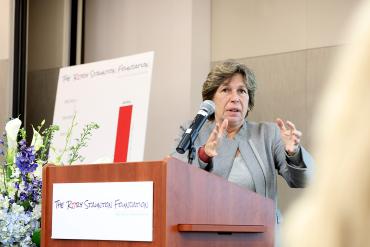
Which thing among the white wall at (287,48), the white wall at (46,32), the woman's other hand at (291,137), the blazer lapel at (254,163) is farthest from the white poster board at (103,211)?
the white wall at (46,32)

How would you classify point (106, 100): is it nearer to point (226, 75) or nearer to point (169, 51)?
point (169, 51)

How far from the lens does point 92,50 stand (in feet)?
19.3

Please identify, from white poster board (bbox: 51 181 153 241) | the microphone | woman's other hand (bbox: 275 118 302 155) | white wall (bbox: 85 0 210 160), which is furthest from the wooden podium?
white wall (bbox: 85 0 210 160)

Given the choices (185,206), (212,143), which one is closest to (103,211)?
(185,206)

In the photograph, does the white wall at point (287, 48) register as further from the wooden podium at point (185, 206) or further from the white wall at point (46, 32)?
the wooden podium at point (185, 206)

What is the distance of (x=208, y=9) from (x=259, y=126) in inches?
85.1

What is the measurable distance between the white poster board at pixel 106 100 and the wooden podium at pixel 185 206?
2.11 m

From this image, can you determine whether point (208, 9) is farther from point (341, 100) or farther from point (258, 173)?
point (341, 100)

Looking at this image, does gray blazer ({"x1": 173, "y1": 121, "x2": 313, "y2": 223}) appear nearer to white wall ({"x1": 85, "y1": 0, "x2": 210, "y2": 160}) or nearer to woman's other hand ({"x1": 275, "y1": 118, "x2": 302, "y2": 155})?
woman's other hand ({"x1": 275, "y1": 118, "x2": 302, "y2": 155})

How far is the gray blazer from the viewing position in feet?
9.45

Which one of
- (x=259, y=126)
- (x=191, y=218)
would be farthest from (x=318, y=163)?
(x=259, y=126)

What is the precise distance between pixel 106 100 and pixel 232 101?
1.44 meters

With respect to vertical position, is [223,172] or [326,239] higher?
[223,172]

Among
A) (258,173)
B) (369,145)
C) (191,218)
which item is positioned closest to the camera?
(369,145)
